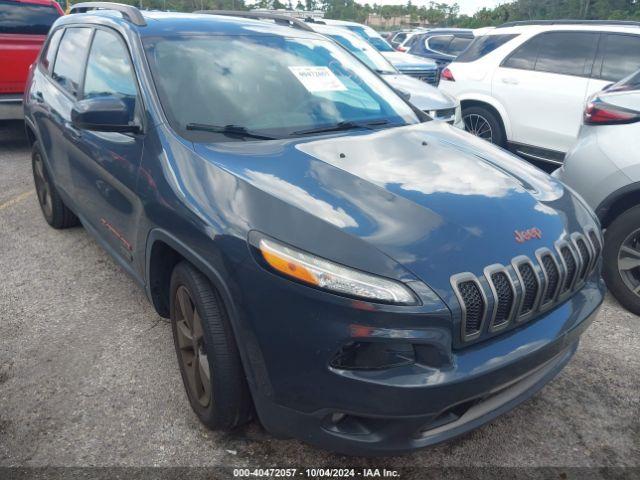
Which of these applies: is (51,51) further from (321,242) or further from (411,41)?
(411,41)

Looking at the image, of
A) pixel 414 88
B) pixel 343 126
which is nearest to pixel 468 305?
pixel 343 126

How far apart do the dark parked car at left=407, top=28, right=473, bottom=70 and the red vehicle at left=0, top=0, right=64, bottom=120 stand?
349 inches

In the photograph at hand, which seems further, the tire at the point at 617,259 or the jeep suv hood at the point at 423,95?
the jeep suv hood at the point at 423,95

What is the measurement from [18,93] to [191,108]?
5.67 meters

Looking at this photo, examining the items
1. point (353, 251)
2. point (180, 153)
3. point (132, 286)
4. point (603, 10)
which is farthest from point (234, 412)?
point (603, 10)

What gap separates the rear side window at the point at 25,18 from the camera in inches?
276

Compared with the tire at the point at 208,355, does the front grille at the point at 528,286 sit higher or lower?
higher

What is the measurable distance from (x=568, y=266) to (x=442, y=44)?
12.5 metres

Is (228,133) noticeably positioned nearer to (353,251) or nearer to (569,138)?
(353,251)

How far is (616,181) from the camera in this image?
3387mm

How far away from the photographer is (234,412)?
7.22ft

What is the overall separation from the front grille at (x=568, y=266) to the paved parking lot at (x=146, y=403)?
73cm

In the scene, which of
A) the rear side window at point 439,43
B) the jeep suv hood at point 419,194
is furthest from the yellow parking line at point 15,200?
the rear side window at point 439,43

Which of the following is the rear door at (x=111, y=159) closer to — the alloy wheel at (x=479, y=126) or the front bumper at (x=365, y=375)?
the front bumper at (x=365, y=375)
